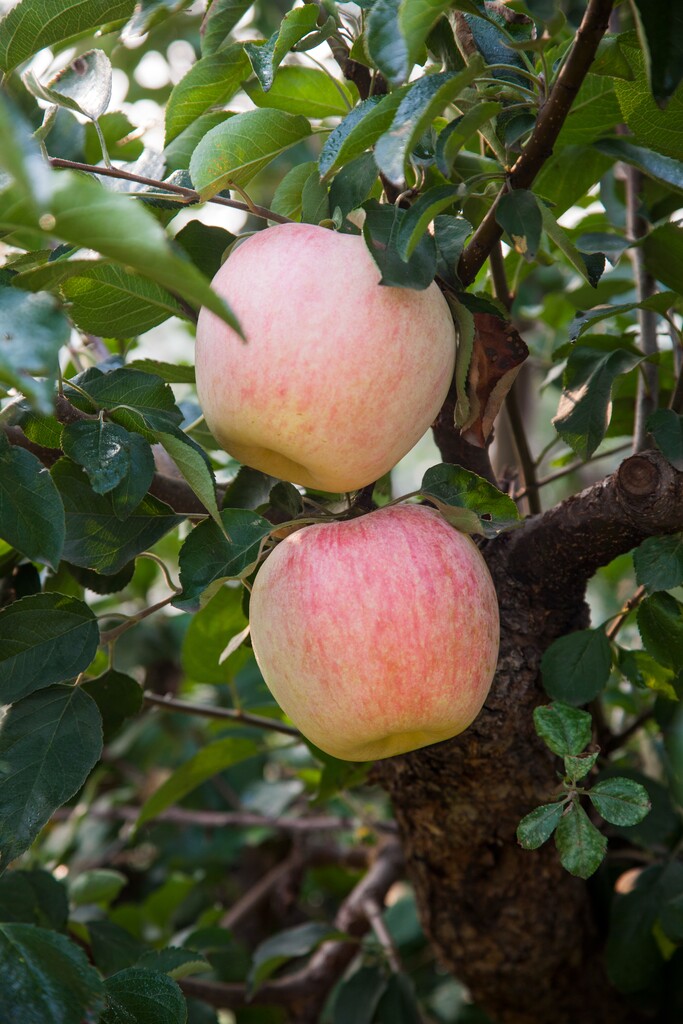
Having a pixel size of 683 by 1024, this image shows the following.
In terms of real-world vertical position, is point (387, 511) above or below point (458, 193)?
below

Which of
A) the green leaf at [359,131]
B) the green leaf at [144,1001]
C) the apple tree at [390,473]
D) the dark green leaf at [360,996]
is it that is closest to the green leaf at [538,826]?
the apple tree at [390,473]

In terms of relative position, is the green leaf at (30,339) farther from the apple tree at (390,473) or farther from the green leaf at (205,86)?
the green leaf at (205,86)

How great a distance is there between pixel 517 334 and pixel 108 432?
14.2 inches

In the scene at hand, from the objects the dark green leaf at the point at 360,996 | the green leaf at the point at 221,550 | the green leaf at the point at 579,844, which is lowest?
the dark green leaf at the point at 360,996

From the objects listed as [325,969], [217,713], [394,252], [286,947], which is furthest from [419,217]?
[325,969]

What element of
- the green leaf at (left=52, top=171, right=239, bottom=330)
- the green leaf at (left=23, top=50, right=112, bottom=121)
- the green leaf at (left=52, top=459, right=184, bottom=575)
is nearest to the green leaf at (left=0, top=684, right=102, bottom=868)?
the green leaf at (left=52, top=459, right=184, bottom=575)

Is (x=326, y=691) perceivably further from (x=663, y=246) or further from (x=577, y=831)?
(x=663, y=246)

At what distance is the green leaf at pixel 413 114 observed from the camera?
0.57 meters

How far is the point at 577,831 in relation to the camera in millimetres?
719

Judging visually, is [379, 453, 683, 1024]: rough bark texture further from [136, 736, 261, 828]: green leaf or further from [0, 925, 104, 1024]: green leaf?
[0, 925, 104, 1024]: green leaf

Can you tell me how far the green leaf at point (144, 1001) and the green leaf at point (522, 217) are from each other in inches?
Answer: 25.1

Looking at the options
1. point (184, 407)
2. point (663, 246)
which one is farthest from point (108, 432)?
point (663, 246)

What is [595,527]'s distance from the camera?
80cm

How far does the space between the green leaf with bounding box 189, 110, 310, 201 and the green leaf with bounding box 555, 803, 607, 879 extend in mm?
588
